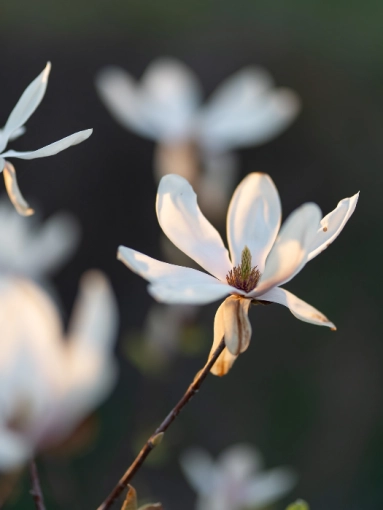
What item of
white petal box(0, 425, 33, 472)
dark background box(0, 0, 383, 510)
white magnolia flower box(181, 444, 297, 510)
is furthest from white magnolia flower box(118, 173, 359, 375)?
dark background box(0, 0, 383, 510)

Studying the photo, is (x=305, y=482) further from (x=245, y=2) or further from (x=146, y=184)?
(x=245, y=2)

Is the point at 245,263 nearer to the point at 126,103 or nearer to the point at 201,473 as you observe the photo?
the point at 201,473

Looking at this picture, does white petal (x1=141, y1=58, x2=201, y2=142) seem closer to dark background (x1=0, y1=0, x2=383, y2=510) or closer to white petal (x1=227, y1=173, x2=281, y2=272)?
dark background (x1=0, y1=0, x2=383, y2=510)

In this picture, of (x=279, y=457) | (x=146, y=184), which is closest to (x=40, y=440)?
(x=279, y=457)

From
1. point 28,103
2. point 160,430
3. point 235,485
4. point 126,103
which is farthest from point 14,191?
point 126,103

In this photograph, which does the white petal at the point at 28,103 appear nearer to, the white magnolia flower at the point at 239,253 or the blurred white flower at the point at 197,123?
the white magnolia flower at the point at 239,253

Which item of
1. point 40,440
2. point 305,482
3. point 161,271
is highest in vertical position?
point 161,271
